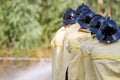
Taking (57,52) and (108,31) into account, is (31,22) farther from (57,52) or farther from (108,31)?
(108,31)

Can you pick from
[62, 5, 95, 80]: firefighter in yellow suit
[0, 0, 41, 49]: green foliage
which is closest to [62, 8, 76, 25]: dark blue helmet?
[62, 5, 95, 80]: firefighter in yellow suit

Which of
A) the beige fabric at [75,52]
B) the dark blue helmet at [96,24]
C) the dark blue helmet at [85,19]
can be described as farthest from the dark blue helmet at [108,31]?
the dark blue helmet at [85,19]

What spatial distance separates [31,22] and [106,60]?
35.5ft

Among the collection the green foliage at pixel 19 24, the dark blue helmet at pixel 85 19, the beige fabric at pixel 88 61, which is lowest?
the green foliage at pixel 19 24

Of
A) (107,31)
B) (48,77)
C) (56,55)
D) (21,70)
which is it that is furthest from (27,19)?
(107,31)

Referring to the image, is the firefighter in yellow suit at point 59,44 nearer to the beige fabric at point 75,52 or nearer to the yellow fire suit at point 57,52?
the yellow fire suit at point 57,52

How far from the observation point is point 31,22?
15117 millimetres

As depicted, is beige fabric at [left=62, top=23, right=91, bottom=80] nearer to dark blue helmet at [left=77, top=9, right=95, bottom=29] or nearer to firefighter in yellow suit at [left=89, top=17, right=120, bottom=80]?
dark blue helmet at [left=77, top=9, right=95, bottom=29]

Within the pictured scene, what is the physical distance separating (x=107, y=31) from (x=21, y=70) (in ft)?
28.8

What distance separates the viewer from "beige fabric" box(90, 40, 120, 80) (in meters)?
4.35

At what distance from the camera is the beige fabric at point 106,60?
4352mm

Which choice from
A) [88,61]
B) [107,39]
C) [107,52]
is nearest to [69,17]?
[88,61]

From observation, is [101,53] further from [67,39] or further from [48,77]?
[48,77]

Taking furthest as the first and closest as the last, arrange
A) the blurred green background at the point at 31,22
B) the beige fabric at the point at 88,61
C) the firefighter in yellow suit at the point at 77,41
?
the blurred green background at the point at 31,22
the firefighter in yellow suit at the point at 77,41
the beige fabric at the point at 88,61
